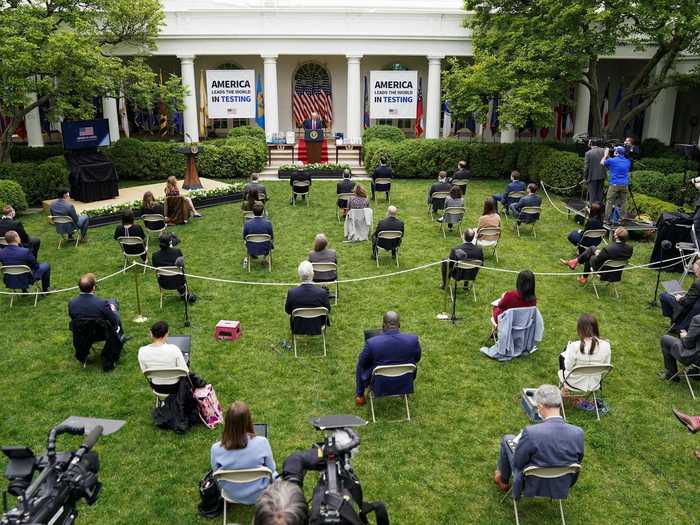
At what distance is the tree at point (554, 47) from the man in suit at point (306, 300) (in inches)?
503

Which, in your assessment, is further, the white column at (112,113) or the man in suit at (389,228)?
the white column at (112,113)

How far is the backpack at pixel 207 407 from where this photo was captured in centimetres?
737

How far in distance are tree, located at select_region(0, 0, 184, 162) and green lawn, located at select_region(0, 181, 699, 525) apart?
6.48 metres

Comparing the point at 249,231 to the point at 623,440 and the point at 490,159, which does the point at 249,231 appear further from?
the point at 490,159

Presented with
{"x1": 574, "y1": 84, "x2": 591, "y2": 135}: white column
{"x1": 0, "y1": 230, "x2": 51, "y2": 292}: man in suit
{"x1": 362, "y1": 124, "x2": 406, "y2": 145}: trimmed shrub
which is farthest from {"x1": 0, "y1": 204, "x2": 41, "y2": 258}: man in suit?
{"x1": 574, "y1": 84, "x2": 591, "y2": 135}: white column

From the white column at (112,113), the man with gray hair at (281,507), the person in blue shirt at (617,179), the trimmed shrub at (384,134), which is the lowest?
the man with gray hair at (281,507)

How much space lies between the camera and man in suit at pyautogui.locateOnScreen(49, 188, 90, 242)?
14.0m

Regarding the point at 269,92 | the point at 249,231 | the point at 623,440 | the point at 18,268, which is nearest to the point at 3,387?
the point at 18,268

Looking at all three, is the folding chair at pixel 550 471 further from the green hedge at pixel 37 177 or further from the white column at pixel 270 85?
the white column at pixel 270 85

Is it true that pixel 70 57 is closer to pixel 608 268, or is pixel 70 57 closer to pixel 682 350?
pixel 608 268

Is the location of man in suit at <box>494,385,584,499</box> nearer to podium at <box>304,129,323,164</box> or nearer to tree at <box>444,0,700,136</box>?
tree at <box>444,0,700,136</box>

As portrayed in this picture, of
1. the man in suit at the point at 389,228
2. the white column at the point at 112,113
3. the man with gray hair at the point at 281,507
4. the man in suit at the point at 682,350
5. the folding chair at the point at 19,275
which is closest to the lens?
the man with gray hair at the point at 281,507

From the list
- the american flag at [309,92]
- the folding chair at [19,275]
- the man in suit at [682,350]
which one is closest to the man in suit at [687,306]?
the man in suit at [682,350]

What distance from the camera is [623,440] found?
286 inches
